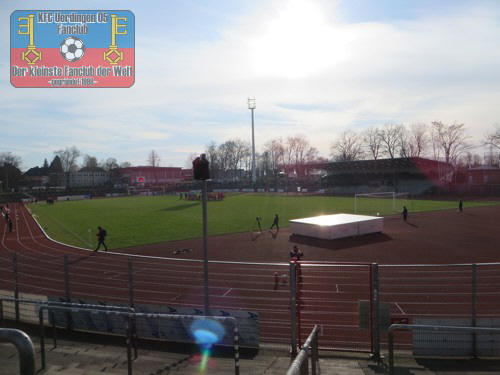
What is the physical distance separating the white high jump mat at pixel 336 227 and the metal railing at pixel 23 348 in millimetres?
22373

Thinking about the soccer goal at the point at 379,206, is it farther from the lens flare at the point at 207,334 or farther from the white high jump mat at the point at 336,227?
the lens flare at the point at 207,334

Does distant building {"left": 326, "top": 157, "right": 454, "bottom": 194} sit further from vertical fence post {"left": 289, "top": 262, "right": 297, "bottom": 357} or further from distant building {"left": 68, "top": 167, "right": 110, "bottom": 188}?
distant building {"left": 68, "top": 167, "right": 110, "bottom": 188}

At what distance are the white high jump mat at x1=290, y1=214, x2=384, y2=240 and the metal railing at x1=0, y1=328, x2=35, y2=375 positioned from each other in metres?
22.4

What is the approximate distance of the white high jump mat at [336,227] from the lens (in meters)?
24.0

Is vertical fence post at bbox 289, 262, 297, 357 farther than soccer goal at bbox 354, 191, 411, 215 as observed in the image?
No

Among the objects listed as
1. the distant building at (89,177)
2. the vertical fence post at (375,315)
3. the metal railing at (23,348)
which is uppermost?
the distant building at (89,177)

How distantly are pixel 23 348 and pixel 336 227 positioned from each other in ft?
74.6

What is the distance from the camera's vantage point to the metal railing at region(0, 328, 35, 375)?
7.50 feet

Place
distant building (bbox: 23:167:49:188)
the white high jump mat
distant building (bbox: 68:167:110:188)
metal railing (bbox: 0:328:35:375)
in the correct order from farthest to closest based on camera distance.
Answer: distant building (bbox: 68:167:110:188) → distant building (bbox: 23:167:49:188) → the white high jump mat → metal railing (bbox: 0:328:35:375)

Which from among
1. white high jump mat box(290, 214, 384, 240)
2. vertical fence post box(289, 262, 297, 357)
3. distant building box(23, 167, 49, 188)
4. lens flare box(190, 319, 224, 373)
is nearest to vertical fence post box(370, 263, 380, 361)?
vertical fence post box(289, 262, 297, 357)

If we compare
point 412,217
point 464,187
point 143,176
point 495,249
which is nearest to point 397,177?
point 464,187

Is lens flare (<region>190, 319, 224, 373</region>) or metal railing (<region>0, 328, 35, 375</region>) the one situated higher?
metal railing (<region>0, 328, 35, 375</region>)

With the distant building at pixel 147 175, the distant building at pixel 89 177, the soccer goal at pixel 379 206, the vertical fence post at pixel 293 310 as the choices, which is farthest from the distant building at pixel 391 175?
the distant building at pixel 89 177

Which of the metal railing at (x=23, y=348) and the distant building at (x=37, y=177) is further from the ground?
the distant building at (x=37, y=177)
